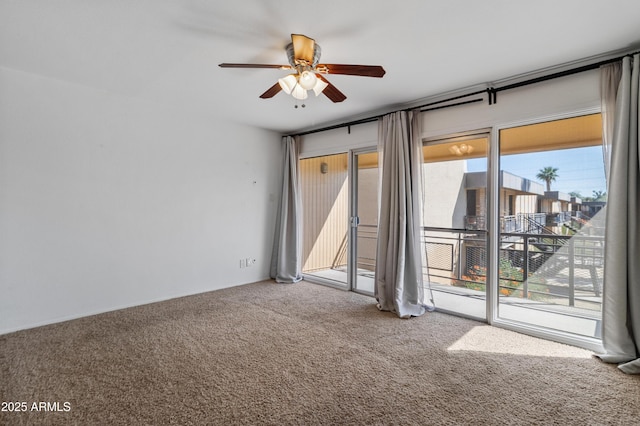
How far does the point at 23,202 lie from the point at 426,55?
13.2ft

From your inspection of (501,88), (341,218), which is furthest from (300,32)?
(341,218)

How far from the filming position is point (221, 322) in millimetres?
3291

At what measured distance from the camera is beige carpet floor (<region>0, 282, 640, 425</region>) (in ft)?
6.14

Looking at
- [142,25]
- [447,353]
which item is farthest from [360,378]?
[142,25]

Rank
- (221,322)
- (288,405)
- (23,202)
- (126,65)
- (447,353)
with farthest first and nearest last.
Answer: (221,322)
(23,202)
(126,65)
(447,353)
(288,405)

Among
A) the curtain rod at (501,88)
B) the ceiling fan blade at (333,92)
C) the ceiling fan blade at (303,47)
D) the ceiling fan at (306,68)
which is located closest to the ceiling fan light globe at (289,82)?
the ceiling fan at (306,68)

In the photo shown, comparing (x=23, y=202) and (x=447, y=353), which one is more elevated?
(x=23, y=202)

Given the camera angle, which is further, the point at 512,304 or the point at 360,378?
the point at 512,304

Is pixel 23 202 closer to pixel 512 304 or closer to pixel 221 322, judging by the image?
pixel 221 322

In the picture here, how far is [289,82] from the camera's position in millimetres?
2439

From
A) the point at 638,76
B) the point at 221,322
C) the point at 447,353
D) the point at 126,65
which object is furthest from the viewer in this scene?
the point at 221,322

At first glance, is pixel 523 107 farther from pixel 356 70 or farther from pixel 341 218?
pixel 341 218

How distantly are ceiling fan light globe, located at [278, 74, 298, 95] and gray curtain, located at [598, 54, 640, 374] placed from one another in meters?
2.57

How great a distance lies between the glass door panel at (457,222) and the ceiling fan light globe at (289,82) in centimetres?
202
